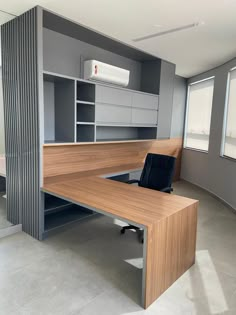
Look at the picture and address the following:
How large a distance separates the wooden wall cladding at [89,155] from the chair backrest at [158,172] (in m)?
0.85

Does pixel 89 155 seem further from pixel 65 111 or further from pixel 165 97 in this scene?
pixel 165 97

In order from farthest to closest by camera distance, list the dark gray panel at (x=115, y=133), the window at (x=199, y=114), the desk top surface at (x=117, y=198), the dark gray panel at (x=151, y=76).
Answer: the window at (x=199, y=114) < the dark gray panel at (x=151, y=76) < the dark gray panel at (x=115, y=133) < the desk top surface at (x=117, y=198)

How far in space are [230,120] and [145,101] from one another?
1.69 meters

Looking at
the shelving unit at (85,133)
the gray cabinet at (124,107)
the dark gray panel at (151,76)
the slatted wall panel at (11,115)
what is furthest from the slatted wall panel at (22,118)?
the dark gray panel at (151,76)

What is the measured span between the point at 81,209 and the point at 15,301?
1.80 metres

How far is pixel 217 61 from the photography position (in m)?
4.50

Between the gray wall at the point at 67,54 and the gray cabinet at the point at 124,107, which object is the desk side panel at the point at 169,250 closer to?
the gray cabinet at the point at 124,107

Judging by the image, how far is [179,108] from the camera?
19.9ft

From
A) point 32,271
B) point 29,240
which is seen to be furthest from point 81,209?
point 32,271

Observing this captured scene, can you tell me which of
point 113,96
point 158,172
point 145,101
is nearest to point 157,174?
point 158,172

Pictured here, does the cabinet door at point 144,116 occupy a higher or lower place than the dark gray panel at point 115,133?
higher

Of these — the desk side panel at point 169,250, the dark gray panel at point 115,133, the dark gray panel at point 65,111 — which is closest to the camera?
the desk side panel at point 169,250

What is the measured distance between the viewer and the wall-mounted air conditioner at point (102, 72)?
10.6 feet

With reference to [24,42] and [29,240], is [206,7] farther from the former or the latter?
[29,240]
